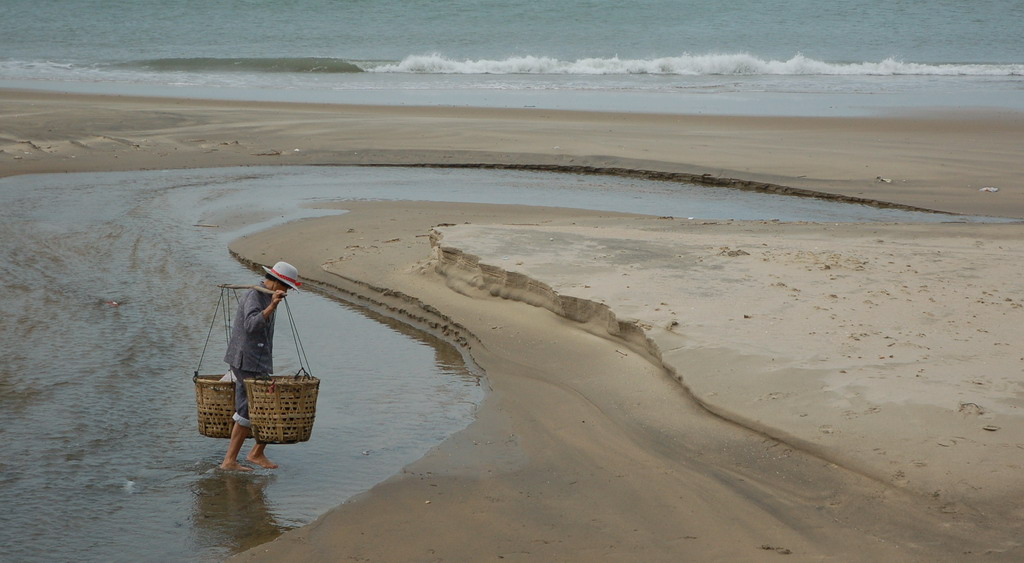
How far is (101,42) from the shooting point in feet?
142

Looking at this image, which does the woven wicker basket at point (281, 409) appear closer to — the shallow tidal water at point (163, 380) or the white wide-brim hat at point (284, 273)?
the shallow tidal water at point (163, 380)

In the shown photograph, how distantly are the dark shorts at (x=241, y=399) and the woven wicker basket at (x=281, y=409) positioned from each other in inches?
7.7

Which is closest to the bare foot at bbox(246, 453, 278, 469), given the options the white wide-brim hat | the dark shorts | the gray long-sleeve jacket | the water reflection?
the water reflection

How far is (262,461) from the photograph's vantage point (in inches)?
224

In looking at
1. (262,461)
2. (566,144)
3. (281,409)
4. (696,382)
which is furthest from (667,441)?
(566,144)

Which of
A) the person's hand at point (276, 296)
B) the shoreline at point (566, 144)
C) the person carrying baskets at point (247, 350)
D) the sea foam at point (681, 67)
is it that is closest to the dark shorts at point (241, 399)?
the person carrying baskets at point (247, 350)

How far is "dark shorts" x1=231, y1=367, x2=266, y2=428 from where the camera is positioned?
5.56 meters

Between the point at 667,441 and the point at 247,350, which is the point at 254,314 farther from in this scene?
the point at 667,441

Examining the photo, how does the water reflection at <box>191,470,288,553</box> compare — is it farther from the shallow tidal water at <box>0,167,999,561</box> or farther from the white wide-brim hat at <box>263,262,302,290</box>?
the white wide-brim hat at <box>263,262,302,290</box>

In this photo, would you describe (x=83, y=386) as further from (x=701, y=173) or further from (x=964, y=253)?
(x=701, y=173)

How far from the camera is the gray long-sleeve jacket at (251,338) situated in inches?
219

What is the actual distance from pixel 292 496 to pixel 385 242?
19.6 ft

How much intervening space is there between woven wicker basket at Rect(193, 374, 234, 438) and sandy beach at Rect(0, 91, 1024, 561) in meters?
1.00

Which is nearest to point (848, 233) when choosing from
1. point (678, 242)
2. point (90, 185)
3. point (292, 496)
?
point (678, 242)
